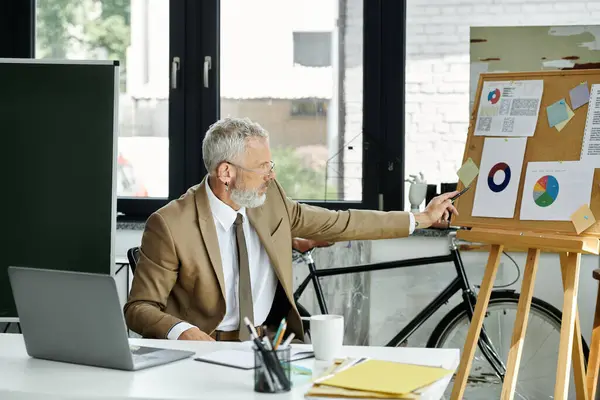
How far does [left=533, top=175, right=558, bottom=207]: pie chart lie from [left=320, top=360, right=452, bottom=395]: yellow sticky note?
127cm

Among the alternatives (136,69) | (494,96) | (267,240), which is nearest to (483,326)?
(494,96)

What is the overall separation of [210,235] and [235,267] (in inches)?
5.7

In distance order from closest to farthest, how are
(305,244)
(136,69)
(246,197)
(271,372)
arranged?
(271,372) < (246,197) < (305,244) < (136,69)

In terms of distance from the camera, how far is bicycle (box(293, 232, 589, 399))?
3584mm

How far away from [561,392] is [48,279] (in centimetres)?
166

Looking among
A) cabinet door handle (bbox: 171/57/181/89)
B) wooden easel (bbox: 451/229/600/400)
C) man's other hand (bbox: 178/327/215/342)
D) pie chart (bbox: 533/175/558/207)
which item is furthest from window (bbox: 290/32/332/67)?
man's other hand (bbox: 178/327/215/342)

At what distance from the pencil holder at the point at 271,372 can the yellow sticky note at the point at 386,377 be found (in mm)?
77

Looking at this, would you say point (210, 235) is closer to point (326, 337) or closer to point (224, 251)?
point (224, 251)

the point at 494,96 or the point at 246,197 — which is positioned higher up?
the point at 494,96

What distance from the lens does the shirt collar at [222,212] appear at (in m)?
2.73

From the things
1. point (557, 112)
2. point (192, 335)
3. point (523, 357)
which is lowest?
point (523, 357)

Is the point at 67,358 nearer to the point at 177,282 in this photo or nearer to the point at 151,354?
the point at 151,354

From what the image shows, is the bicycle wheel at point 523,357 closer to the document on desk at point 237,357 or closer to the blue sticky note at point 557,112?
the blue sticky note at point 557,112

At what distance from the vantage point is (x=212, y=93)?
162 inches
